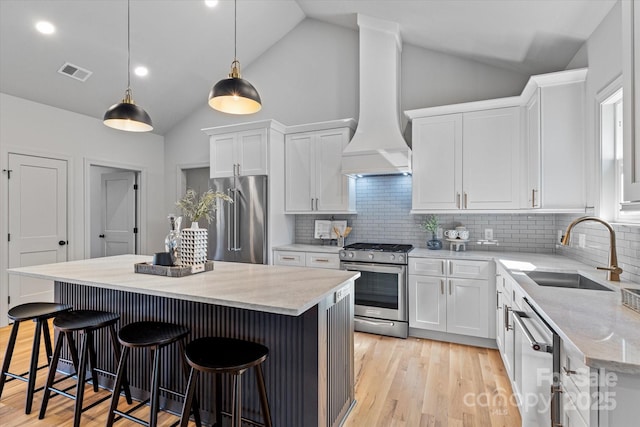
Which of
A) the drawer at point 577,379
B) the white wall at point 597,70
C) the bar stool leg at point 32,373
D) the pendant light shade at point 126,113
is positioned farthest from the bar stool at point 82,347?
the white wall at point 597,70

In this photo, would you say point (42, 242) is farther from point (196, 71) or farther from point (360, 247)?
point (360, 247)

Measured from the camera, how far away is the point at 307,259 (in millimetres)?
3916

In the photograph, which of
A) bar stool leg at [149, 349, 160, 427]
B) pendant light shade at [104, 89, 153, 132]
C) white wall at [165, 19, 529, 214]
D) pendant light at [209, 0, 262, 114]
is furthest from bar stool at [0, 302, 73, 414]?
white wall at [165, 19, 529, 214]

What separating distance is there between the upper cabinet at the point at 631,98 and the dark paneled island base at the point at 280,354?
1464 millimetres

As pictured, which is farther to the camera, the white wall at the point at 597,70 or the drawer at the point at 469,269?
the drawer at the point at 469,269

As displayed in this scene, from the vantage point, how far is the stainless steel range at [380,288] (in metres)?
3.40

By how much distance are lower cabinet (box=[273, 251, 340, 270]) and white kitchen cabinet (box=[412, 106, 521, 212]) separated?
3.74 ft

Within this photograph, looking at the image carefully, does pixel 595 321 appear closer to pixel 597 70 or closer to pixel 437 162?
pixel 597 70

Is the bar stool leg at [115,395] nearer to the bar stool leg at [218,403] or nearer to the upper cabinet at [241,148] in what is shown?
the bar stool leg at [218,403]

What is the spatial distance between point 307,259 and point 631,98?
10.4 ft

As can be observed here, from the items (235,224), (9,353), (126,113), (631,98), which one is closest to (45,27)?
(126,113)

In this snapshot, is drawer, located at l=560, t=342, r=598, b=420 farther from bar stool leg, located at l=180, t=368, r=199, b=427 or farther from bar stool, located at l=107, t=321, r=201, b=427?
bar stool, located at l=107, t=321, r=201, b=427

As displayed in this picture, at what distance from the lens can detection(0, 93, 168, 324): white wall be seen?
375cm

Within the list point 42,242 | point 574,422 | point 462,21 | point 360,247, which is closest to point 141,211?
point 42,242
